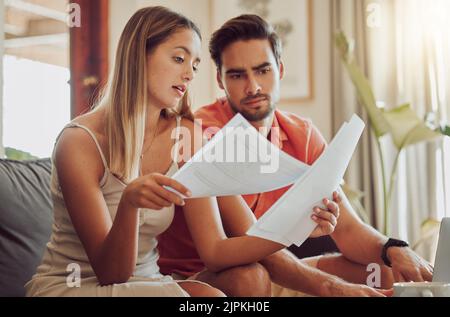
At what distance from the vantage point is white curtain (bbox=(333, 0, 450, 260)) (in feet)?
8.05

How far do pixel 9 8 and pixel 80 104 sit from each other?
2.31 feet

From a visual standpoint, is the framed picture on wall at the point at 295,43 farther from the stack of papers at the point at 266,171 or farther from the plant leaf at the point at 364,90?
the stack of papers at the point at 266,171

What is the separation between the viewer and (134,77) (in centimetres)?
103

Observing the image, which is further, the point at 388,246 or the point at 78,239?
the point at 388,246

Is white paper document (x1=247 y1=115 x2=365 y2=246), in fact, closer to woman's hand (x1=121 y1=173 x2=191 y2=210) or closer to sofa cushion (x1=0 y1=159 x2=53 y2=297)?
woman's hand (x1=121 y1=173 x2=191 y2=210)

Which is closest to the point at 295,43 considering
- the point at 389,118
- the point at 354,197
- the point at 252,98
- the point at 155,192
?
the point at 389,118

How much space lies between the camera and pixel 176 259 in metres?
1.21

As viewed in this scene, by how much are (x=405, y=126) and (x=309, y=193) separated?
1.49 meters

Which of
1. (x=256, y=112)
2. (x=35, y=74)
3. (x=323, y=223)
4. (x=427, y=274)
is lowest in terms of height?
(x=427, y=274)

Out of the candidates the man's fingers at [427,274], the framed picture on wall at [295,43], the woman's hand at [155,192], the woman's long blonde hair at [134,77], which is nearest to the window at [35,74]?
the woman's long blonde hair at [134,77]

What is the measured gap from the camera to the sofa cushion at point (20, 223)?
3.55ft

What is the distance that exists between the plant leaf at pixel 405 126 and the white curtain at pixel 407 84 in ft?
0.77

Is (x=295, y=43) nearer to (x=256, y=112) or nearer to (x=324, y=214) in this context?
(x=256, y=112)

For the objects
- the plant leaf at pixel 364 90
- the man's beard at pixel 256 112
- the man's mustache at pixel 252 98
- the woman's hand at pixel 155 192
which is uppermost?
the plant leaf at pixel 364 90
